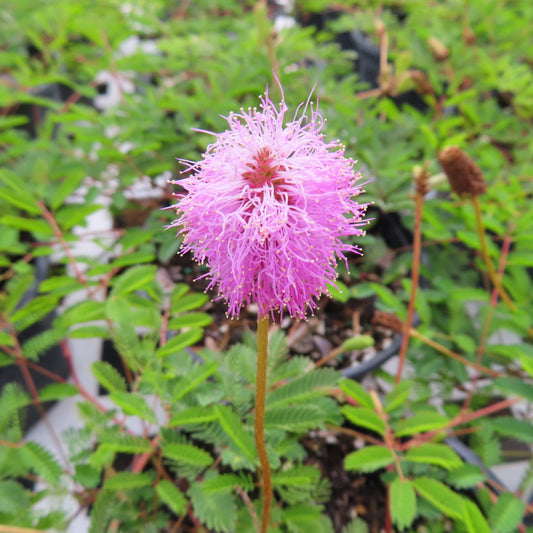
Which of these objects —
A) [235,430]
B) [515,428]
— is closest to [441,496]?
[515,428]

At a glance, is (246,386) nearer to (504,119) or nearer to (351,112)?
(351,112)

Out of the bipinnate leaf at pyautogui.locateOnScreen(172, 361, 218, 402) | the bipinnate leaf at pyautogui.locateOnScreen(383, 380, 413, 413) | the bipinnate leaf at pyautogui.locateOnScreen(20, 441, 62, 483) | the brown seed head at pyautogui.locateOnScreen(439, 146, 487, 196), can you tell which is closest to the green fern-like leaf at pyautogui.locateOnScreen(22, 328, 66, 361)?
the bipinnate leaf at pyautogui.locateOnScreen(20, 441, 62, 483)

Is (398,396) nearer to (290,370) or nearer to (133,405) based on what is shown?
(290,370)

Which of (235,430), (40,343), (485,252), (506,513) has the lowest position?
(506,513)

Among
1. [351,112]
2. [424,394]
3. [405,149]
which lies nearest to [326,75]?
[351,112]

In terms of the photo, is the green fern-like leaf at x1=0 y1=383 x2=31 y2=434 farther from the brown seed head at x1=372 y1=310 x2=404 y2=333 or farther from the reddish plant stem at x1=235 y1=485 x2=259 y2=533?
the brown seed head at x1=372 y1=310 x2=404 y2=333
